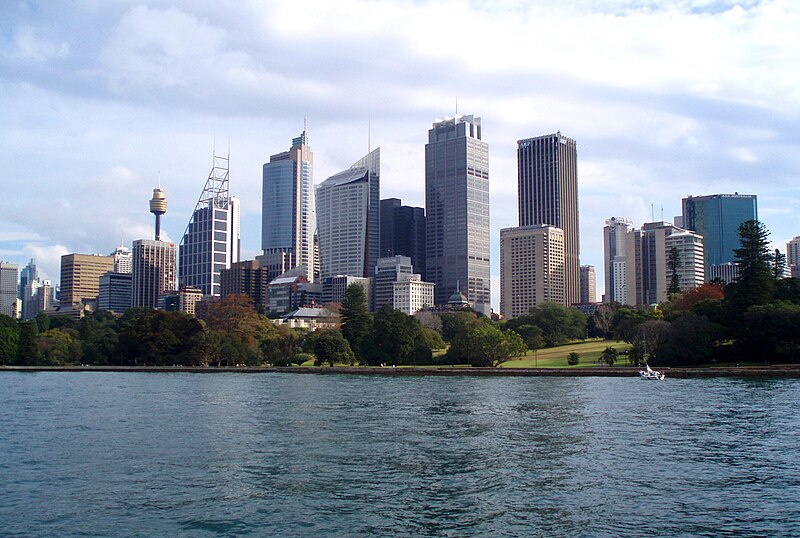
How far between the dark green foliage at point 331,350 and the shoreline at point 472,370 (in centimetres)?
375

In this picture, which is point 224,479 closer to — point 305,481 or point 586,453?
point 305,481

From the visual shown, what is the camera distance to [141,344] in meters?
151

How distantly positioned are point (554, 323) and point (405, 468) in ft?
462

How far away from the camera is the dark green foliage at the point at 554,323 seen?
171500 millimetres

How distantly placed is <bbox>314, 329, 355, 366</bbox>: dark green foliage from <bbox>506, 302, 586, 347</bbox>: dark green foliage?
1750 inches

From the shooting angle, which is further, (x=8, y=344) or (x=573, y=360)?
(x=8, y=344)

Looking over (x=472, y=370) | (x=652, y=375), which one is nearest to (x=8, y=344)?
(x=472, y=370)

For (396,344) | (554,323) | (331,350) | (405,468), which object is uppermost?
(554,323)

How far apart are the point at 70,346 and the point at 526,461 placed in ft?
460

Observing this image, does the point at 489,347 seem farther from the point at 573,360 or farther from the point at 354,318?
the point at 354,318

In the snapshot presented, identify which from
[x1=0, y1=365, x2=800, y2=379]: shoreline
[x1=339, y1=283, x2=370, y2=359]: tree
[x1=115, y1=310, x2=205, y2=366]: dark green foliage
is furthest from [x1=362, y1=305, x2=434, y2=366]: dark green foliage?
[x1=115, y1=310, x2=205, y2=366]: dark green foliage

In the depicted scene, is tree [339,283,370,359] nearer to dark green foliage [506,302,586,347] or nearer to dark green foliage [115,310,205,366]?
dark green foliage [115,310,205,366]

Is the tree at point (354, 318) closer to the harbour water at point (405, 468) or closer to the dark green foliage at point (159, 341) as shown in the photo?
the dark green foliage at point (159, 341)

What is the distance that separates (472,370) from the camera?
12056 centimetres
